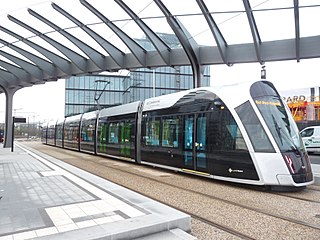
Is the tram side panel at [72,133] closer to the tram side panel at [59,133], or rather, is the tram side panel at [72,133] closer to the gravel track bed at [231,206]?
the tram side panel at [59,133]

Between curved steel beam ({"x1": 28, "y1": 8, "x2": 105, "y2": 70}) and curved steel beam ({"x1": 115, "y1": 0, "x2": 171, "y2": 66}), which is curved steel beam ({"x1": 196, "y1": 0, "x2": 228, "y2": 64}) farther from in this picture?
curved steel beam ({"x1": 28, "y1": 8, "x2": 105, "y2": 70})

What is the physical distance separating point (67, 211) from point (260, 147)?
5270 mm

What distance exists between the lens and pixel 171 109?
12.8 metres

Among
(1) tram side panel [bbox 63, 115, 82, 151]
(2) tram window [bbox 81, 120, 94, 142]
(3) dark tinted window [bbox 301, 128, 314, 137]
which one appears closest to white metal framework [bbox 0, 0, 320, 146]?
(2) tram window [bbox 81, 120, 94, 142]

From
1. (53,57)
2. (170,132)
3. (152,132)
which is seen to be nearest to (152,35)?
(152,132)

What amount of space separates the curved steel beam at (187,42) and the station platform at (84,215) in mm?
9802

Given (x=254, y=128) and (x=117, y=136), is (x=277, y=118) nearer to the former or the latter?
(x=254, y=128)

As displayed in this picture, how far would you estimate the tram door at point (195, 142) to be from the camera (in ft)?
35.0

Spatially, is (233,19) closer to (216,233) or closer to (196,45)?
(196,45)

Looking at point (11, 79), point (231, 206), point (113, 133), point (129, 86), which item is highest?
point (129, 86)

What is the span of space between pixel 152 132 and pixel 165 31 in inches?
271

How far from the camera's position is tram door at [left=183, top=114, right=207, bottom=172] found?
1068 cm

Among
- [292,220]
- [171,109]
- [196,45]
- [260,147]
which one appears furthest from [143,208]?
[196,45]

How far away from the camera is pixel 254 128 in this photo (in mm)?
9117
